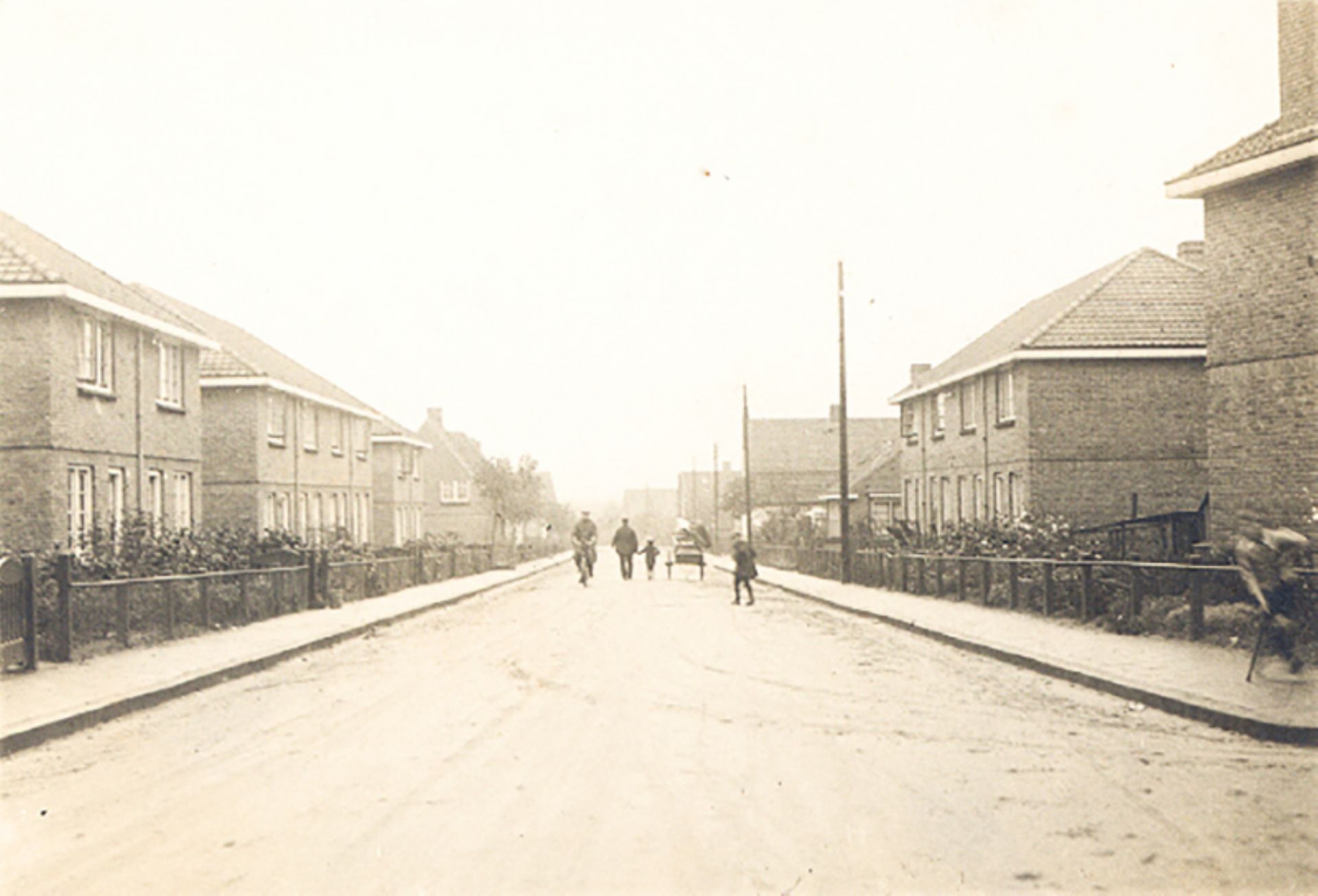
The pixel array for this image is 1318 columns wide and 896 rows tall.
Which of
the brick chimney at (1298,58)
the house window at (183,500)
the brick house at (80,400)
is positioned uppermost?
the brick chimney at (1298,58)

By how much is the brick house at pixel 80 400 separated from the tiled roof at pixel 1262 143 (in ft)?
54.7

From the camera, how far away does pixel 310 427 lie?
34812mm

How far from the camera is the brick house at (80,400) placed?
18.8 metres

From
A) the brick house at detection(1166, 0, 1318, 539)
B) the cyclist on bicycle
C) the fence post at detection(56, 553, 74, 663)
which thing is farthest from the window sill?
the brick house at detection(1166, 0, 1318, 539)

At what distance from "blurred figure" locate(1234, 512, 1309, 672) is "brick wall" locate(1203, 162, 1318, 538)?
22.7 ft

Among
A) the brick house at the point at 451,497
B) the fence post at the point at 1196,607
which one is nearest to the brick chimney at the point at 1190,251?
the fence post at the point at 1196,607

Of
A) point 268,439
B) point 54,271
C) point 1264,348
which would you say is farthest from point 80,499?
point 1264,348

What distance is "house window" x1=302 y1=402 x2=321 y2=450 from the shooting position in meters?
34.2

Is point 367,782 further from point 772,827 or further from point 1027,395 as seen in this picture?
point 1027,395

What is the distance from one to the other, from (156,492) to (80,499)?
3188 millimetres

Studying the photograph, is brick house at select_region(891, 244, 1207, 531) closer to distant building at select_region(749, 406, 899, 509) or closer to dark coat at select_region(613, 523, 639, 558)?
dark coat at select_region(613, 523, 639, 558)

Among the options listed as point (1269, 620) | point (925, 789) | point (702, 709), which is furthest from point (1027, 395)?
point (925, 789)

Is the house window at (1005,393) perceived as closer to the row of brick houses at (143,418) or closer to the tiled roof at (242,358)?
the row of brick houses at (143,418)

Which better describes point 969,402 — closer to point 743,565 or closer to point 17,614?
point 743,565
